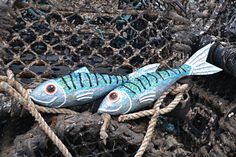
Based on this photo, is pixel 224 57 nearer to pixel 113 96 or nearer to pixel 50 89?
pixel 113 96

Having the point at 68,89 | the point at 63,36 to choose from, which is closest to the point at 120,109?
the point at 68,89

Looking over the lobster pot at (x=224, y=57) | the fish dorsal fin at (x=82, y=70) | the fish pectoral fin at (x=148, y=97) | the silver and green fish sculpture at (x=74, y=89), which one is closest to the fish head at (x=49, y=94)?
the silver and green fish sculpture at (x=74, y=89)

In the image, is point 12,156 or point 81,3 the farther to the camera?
point 81,3

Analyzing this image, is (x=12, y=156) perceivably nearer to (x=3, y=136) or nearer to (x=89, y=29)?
(x=3, y=136)

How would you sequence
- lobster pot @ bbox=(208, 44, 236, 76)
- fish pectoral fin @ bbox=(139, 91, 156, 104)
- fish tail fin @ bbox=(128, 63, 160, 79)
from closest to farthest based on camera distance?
fish pectoral fin @ bbox=(139, 91, 156, 104), fish tail fin @ bbox=(128, 63, 160, 79), lobster pot @ bbox=(208, 44, 236, 76)

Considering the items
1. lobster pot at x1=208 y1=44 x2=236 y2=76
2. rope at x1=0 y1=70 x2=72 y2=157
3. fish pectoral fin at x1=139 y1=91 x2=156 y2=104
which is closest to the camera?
rope at x1=0 y1=70 x2=72 y2=157

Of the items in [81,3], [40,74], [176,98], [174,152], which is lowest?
[174,152]

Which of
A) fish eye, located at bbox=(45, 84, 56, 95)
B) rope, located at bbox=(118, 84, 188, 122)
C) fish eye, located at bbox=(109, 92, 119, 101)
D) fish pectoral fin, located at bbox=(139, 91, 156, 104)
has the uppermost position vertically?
fish eye, located at bbox=(45, 84, 56, 95)

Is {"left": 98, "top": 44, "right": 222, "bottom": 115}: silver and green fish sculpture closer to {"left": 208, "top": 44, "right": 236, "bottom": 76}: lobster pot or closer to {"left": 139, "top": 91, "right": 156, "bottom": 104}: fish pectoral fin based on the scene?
{"left": 139, "top": 91, "right": 156, "bottom": 104}: fish pectoral fin

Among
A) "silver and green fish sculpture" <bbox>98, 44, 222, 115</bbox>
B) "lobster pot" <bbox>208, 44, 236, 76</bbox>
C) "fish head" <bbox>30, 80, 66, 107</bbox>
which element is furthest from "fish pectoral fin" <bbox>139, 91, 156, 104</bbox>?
"lobster pot" <bbox>208, 44, 236, 76</bbox>
